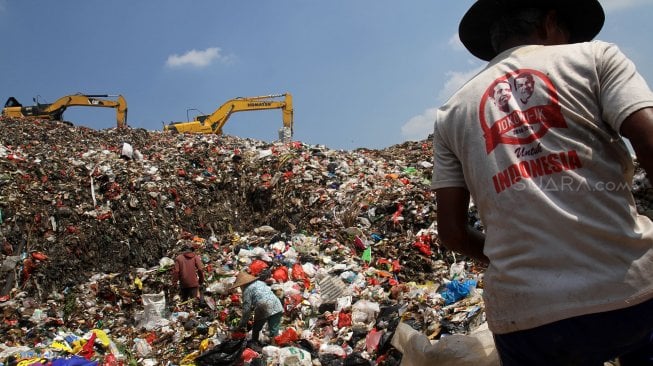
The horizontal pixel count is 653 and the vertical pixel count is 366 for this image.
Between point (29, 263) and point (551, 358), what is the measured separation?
879 centimetres

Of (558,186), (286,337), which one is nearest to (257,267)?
(286,337)

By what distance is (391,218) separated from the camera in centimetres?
852

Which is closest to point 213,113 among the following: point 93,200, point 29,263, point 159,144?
point 159,144

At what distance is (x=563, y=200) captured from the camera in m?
1.11

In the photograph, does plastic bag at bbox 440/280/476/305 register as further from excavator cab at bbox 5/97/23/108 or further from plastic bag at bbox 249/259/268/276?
excavator cab at bbox 5/97/23/108

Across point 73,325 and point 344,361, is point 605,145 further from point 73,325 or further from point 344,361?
point 73,325

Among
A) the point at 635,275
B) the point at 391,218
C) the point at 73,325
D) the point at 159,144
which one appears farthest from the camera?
the point at 159,144

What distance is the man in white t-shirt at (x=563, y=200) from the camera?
1.06m

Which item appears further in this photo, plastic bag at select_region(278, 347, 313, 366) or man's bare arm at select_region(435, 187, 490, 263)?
plastic bag at select_region(278, 347, 313, 366)

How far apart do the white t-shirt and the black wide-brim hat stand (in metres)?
0.24

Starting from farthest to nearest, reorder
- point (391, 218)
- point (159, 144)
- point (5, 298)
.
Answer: point (159, 144)
point (391, 218)
point (5, 298)

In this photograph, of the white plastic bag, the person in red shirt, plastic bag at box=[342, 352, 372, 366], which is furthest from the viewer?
the person in red shirt

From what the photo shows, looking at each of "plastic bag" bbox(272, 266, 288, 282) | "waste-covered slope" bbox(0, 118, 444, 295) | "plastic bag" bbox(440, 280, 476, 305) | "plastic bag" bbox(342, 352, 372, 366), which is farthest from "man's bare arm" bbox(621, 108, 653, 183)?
"waste-covered slope" bbox(0, 118, 444, 295)

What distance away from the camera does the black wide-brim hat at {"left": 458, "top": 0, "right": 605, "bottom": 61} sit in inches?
55.7
